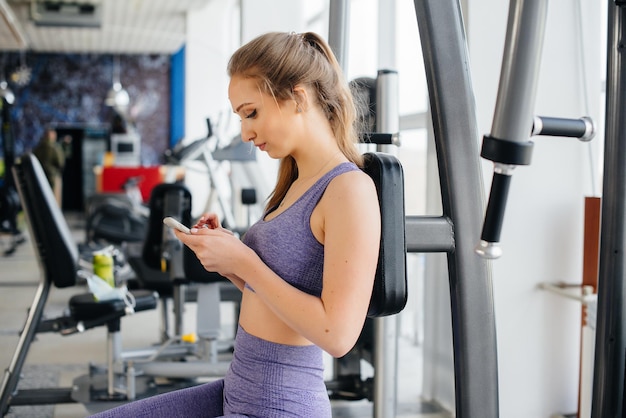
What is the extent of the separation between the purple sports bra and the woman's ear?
0.11 metres

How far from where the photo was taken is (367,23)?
4656 mm

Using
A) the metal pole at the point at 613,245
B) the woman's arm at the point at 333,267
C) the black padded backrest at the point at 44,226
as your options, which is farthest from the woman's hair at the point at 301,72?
the black padded backrest at the point at 44,226

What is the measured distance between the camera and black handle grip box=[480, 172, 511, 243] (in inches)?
35.1

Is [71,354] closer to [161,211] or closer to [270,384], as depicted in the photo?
[161,211]

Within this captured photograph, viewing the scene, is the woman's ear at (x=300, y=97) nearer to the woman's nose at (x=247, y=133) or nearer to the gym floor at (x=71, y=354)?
the woman's nose at (x=247, y=133)

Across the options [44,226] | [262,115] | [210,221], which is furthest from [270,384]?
[44,226]

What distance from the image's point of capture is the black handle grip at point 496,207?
0.89m

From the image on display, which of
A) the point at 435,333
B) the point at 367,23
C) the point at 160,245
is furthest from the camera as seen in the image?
the point at 367,23

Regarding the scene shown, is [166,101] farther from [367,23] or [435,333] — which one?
[435,333]

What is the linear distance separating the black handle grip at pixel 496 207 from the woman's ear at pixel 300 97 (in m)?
0.33

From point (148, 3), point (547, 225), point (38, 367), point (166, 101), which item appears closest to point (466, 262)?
point (547, 225)

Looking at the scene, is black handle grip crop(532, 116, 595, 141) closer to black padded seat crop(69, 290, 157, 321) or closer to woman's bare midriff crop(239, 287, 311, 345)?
woman's bare midriff crop(239, 287, 311, 345)

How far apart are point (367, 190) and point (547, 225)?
5.22 feet

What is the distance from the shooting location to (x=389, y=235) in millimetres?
1092
